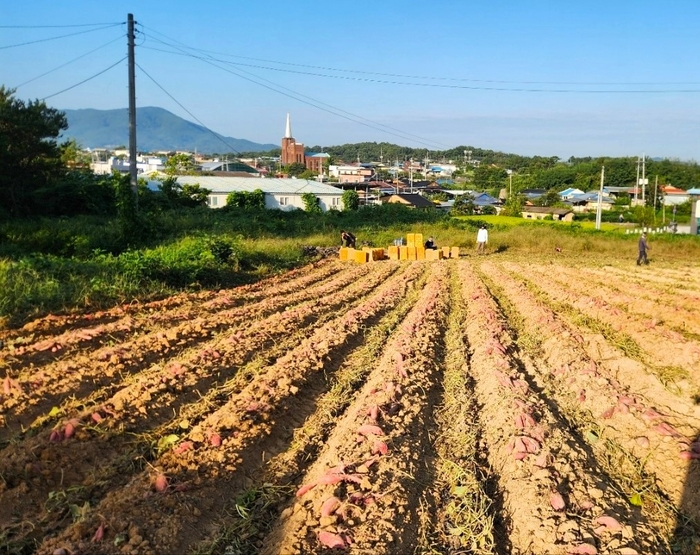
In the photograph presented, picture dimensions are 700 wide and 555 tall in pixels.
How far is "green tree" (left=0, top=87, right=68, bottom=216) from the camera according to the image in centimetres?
2288

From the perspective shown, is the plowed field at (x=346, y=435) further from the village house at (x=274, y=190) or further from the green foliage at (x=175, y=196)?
the village house at (x=274, y=190)

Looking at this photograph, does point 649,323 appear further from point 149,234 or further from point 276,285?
point 149,234

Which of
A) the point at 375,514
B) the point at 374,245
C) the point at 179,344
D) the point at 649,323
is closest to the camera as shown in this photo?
the point at 375,514

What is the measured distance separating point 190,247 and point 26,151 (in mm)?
14271

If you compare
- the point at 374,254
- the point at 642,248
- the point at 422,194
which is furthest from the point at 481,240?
the point at 422,194

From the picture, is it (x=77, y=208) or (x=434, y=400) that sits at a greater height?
(x=77, y=208)

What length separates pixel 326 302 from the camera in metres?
11.4

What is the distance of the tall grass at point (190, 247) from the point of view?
10109mm

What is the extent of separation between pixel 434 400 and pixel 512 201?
59442 millimetres

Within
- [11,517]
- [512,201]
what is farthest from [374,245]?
[512,201]

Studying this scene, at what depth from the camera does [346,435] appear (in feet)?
16.4

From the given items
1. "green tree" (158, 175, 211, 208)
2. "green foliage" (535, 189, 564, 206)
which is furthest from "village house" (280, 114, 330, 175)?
"green tree" (158, 175, 211, 208)

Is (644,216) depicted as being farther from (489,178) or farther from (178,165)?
(489,178)

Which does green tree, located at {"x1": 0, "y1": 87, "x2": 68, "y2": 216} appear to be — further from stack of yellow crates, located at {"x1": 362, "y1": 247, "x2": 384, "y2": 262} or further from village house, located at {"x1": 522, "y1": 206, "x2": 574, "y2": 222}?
village house, located at {"x1": 522, "y1": 206, "x2": 574, "y2": 222}
